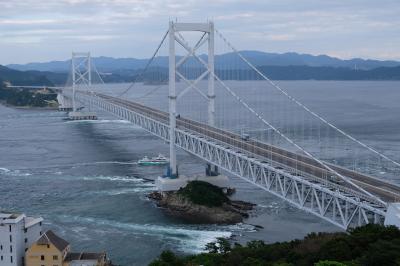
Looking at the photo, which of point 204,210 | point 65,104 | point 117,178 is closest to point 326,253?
point 204,210

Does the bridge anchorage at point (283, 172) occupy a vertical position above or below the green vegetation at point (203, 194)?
above

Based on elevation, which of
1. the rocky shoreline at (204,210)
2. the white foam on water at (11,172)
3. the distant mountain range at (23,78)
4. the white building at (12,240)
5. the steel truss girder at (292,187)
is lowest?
the rocky shoreline at (204,210)

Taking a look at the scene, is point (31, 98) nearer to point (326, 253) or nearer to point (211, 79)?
point (211, 79)

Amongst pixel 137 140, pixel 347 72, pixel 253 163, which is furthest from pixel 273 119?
pixel 347 72

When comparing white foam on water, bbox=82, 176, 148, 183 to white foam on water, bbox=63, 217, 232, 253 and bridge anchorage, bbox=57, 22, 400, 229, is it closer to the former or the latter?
bridge anchorage, bbox=57, 22, 400, 229

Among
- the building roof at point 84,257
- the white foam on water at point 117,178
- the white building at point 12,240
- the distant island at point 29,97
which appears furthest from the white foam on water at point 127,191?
the distant island at point 29,97

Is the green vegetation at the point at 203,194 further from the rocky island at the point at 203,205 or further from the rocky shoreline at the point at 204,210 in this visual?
the rocky shoreline at the point at 204,210

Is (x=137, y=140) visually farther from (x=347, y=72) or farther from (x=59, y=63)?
(x=59, y=63)
